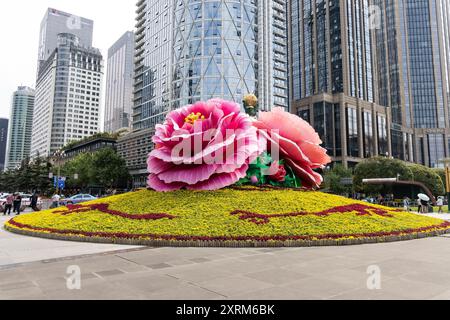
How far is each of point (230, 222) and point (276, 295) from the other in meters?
5.40

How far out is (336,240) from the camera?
8703 mm

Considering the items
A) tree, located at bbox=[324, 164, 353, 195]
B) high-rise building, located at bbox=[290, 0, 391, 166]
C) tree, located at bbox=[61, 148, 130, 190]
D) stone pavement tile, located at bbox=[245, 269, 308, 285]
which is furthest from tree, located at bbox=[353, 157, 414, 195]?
stone pavement tile, located at bbox=[245, 269, 308, 285]

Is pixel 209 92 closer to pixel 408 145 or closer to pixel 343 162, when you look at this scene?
pixel 343 162

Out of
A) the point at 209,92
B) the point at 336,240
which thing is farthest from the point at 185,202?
the point at 209,92

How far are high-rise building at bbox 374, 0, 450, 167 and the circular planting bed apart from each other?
11156 cm

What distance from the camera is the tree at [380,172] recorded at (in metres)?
48.4

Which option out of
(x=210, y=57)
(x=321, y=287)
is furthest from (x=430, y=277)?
(x=210, y=57)

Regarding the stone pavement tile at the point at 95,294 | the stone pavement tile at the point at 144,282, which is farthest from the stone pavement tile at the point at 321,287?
the stone pavement tile at the point at 95,294

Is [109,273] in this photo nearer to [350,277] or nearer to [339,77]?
[350,277]

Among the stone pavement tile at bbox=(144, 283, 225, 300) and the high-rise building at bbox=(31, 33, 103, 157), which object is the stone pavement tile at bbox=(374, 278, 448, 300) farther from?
the high-rise building at bbox=(31, 33, 103, 157)

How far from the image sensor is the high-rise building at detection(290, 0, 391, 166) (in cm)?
7912
